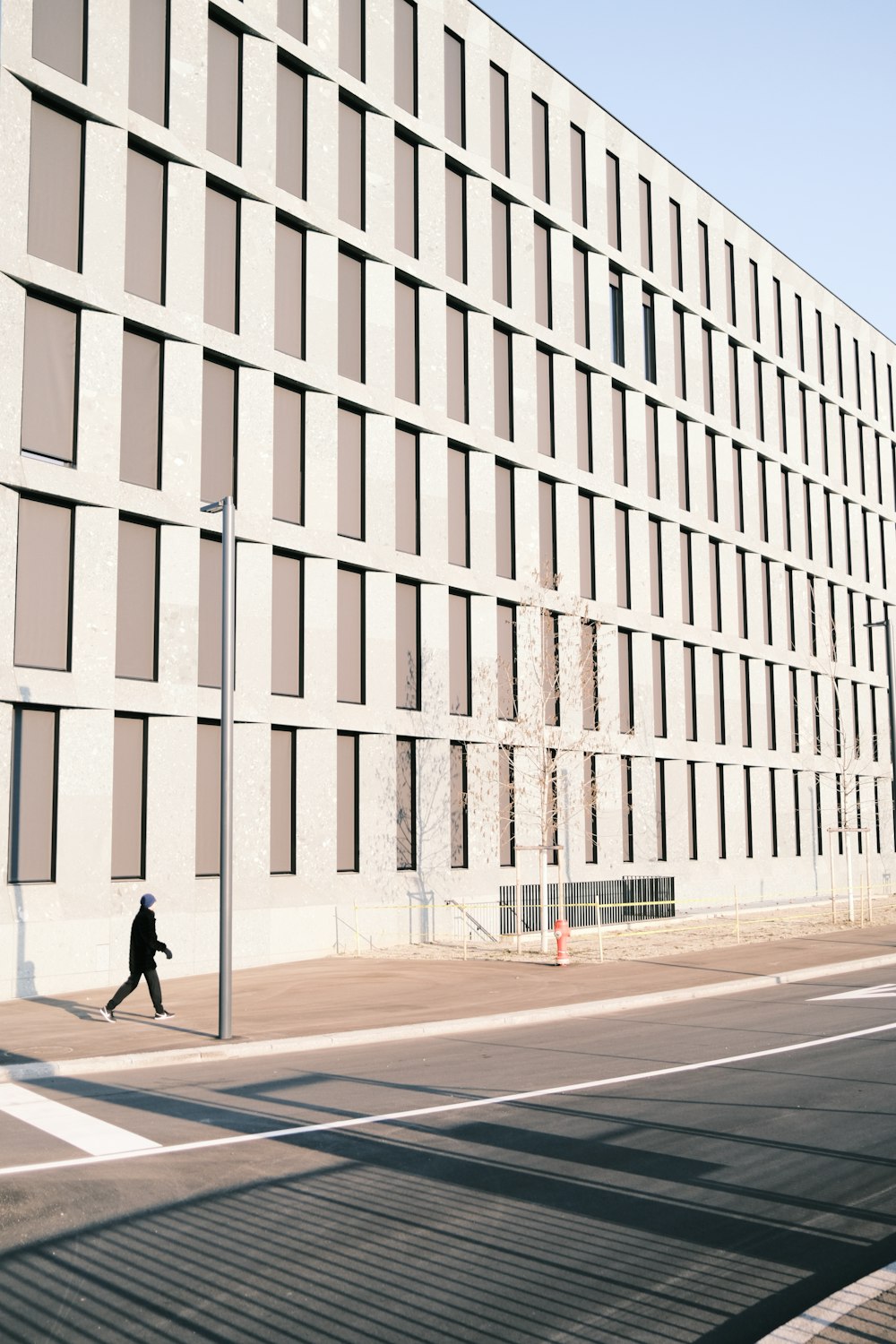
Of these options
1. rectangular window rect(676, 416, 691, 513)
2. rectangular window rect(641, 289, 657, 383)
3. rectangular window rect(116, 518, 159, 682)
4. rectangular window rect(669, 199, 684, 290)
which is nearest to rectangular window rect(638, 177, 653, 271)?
rectangular window rect(641, 289, 657, 383)

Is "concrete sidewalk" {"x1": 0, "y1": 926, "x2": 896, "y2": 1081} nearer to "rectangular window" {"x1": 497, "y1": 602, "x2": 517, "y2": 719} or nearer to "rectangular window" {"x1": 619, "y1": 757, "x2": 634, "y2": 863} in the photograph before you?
"rectangular window" {"x1": 497, "y1": 602, "x2": 517, "y2": 719}

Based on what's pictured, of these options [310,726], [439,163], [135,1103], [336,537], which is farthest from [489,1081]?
[439,163]

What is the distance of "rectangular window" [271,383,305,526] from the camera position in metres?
27.2

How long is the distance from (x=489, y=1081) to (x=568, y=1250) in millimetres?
5382

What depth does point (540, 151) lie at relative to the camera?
119 feet

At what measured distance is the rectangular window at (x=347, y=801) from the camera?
91.0 ft

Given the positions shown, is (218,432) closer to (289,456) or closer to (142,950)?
(289,456)

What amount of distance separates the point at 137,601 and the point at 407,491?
8.75 metres

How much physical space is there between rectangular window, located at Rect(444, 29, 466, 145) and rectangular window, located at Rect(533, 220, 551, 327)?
12.4 feet

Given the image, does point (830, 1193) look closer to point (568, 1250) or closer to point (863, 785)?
point (568, 1250)

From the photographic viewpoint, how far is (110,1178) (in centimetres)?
835

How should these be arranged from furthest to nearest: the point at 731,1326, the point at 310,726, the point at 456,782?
the point at 456,782 < the point at 310,726 < the point at 731,1326

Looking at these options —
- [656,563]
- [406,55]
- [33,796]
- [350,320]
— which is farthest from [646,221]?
[33,796]

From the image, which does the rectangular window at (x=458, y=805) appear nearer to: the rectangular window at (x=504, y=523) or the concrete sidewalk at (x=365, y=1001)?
the concrete sidewalk at (x=365, y=1001)
